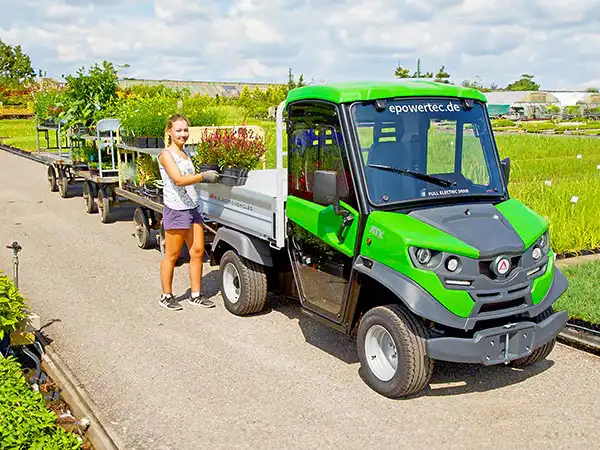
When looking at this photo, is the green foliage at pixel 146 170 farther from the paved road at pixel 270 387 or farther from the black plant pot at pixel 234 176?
the black plant pot at pixel 234 176

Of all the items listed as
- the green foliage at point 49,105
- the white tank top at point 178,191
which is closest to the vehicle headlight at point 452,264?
the white tank top at point 178,191

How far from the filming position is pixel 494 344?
4805mm

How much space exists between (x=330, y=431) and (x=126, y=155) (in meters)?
7.51

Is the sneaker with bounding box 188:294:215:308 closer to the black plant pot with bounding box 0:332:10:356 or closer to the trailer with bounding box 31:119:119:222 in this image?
the black plant pot with bounding box 0:332:10:356

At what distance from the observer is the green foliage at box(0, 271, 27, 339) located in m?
5.03

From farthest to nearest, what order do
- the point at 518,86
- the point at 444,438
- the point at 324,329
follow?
the point at 518,86, the point at 324,329, the point at 444,438

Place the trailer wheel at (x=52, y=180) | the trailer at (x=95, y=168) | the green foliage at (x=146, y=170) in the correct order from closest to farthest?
the green foliage at (x=146, y=170) → the trailer at (x=95, y=168) → the trailer wheel at (x=52, y=180)

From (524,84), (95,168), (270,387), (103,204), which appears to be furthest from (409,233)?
(524,84)

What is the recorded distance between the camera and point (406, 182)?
523 centimetres

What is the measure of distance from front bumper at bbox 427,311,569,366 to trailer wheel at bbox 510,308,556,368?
23cm

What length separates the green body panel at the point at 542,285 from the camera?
506 cm

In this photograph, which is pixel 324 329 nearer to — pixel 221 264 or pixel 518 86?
pixel 221 264

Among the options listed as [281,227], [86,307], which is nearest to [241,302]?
[281,227]

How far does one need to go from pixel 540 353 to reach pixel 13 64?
2629 inches
